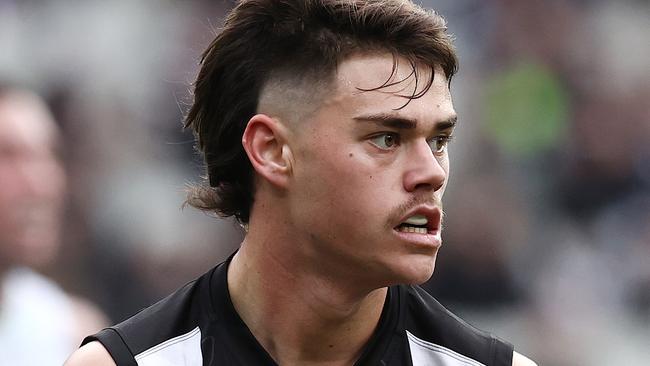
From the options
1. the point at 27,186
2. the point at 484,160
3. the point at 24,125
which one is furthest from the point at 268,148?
the point at 484,160

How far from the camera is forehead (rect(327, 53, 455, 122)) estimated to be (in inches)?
128

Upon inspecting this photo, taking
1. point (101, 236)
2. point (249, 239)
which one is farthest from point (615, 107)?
point (249, 239)

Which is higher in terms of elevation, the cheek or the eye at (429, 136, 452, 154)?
the eye at (429, 136, 452, 154)

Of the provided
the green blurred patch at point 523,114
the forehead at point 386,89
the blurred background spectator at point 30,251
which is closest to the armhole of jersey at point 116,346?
the forehead at point 386,89

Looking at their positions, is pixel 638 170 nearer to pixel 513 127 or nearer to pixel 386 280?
pixel 513 127

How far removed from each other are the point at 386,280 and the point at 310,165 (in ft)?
1.30

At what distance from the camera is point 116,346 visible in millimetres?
3398

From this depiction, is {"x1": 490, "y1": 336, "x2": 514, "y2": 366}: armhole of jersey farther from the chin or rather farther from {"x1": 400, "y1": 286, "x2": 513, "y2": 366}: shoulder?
the chin

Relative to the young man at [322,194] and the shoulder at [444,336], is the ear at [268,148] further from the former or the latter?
the shoulder at [444,336]

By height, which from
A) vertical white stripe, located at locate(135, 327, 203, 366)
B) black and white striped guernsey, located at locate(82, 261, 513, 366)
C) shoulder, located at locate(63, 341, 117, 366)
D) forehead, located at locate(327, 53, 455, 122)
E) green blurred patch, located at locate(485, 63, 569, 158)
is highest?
green blurred patch, located at locate(485, 63, 569, 158)

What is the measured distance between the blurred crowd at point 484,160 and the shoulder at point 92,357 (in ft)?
9.39

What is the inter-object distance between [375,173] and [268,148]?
388mm

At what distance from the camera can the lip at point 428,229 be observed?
10.7ft

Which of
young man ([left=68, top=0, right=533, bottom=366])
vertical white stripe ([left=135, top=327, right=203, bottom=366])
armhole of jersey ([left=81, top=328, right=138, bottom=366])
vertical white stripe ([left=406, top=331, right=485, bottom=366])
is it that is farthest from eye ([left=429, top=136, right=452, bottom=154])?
armhole of jersey ([left=81, top=328, right=138, bottom=366])
